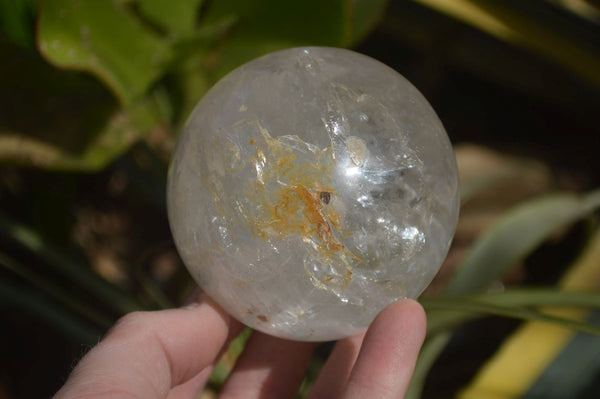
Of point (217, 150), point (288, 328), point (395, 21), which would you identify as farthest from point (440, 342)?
point (395, 21)

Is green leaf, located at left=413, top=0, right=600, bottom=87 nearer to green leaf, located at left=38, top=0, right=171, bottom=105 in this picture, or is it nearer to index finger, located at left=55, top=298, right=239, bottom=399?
green leaf, located at left=38, top=0, right=171, bottom=105

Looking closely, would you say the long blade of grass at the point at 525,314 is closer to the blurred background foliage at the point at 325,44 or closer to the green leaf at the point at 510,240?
the blurred background foliage at the point at 325,44

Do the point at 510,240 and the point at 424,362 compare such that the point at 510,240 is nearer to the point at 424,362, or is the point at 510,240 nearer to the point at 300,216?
the point at 424,362

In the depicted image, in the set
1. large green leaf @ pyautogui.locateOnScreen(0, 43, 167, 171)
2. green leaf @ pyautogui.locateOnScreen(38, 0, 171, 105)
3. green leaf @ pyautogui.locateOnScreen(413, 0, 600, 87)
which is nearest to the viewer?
green leaf @ pyautogui.locateOnScreen(38, 0, 171, 105)

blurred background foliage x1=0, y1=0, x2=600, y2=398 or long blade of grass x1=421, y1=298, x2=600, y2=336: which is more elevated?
long blade of grass x1=421, y1=298, x2=600, y2=336

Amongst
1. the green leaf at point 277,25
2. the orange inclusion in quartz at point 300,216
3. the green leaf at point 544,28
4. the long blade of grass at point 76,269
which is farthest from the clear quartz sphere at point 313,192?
the green leaf at point 544,28

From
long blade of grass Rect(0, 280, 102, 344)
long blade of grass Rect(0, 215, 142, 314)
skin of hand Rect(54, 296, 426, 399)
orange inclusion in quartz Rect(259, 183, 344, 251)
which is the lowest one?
long blade of grass Rect(0, 280, 102, 344)

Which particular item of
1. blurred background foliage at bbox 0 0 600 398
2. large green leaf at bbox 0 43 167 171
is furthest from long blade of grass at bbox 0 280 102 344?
large green leaf at bbox 0 43 167 171
